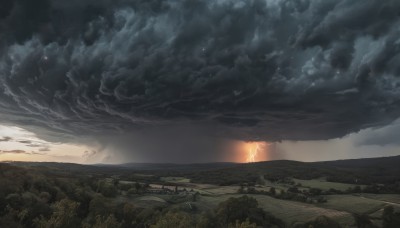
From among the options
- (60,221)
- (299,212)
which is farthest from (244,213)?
(60,221)

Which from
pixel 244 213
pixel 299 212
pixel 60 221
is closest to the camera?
pixel 60 221

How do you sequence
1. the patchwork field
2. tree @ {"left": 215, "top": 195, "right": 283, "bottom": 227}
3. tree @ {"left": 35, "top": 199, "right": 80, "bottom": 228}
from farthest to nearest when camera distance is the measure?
the patchwork field → tree @ {"left": 215, "top": 195, "right": 283, "bottom": 227} → tree @ {"left": 35, "top": 199, "right": 80, "bottom": 228}

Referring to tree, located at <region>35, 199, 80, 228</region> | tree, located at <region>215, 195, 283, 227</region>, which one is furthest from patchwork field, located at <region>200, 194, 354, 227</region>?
tree, located at <region>35, 199, 80, 228</region>

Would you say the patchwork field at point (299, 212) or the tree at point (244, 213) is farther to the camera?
the patchwork field at point (299, 212)

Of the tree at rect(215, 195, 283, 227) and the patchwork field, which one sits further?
the patchwork field

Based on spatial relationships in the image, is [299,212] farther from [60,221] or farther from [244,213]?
[60,221]

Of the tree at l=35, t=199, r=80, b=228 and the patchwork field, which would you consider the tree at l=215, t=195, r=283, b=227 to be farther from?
the tree at l=35, t=199, r=80, b=228

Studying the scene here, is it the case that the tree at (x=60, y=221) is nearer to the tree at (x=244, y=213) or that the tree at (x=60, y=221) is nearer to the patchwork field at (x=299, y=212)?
the tree at (x=244, y=213)

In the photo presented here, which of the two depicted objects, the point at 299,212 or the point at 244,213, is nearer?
the point at 244,213

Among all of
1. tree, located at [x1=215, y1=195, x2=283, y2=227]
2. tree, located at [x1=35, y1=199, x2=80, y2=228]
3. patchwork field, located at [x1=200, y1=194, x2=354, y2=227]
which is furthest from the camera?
patchwork field, located at [x1=200, y1=194, x2=354, y2=227]

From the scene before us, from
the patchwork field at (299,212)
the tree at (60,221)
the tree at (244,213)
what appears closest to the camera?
the tree at (60,221)

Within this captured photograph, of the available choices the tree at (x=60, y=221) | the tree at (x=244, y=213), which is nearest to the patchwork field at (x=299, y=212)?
the tree at (x=244, y=213)

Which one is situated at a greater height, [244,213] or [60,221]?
[60,221]
